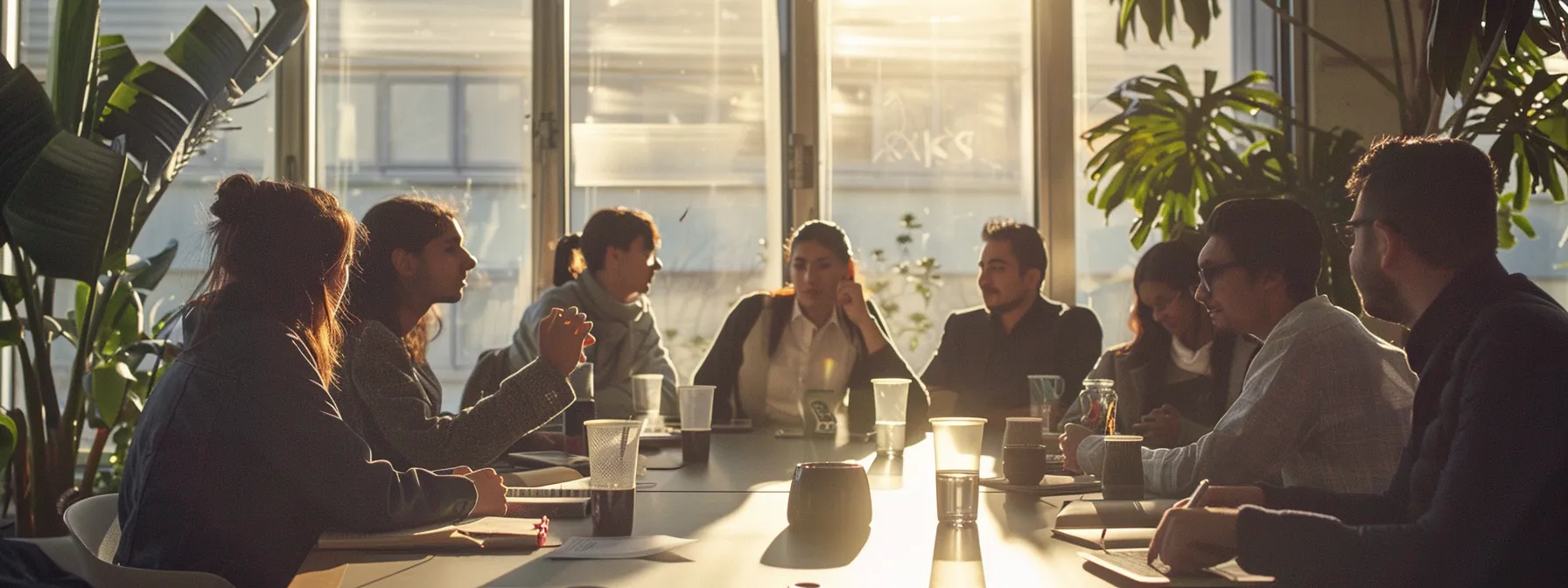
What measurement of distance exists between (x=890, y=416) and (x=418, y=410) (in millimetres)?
937

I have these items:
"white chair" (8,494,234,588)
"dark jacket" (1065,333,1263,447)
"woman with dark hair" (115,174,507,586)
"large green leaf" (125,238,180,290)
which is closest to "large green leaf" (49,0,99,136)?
"large green leaf" (125,238,180,290)

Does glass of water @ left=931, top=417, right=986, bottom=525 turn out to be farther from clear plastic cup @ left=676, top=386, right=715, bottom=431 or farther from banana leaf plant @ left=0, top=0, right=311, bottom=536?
banana leaf plant @ left=0, top=0, right=311, bottom=536

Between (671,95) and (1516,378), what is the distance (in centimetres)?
410

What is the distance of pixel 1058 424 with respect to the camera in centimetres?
291

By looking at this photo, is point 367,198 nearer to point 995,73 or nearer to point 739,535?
point 995,73

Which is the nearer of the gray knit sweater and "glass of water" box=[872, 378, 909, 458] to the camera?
the gray knit sweater

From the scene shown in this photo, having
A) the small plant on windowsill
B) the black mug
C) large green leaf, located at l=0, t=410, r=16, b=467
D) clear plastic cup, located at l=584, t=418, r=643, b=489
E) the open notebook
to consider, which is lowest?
large green leaf, located at l=0, t=410, r=16, b=467

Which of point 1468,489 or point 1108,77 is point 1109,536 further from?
point 1108,77

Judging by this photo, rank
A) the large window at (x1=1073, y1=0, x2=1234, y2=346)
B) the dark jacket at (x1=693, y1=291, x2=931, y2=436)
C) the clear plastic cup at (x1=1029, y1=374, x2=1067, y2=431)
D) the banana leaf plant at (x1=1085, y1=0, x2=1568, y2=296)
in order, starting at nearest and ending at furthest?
the clear plastic cup at (x1=1029, y1=374, x2=1067, y2=431), the banana leaf plant at (x1=1085, y1=0, x2=1568, y2=296), the dark jacket at (x1=693, y1=291, x2=931, y2=436), the large window at (x1=1073, y1=0, x2=1234, y2=346)

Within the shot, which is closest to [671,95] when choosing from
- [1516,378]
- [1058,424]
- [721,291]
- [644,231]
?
[721,291]

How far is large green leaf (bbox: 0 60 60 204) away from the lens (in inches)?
127

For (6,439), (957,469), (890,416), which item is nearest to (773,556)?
(957,469)

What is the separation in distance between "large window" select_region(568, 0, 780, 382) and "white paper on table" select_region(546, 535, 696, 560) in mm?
3615

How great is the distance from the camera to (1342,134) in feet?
12.6
